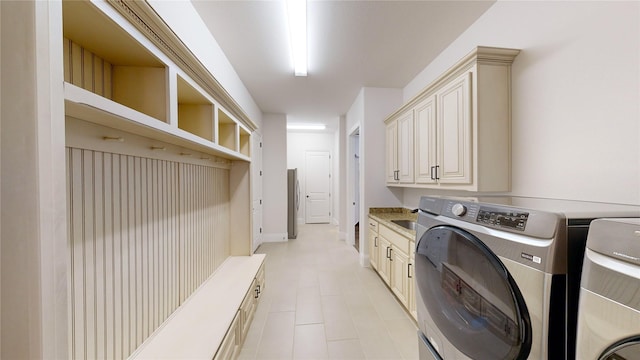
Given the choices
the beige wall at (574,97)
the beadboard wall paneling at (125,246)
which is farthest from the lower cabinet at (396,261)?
the beadboard wall paneling at (125,246)

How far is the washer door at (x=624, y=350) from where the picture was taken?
18.5 inches

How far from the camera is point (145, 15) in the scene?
851 mm

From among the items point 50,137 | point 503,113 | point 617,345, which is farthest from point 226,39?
point 617,345

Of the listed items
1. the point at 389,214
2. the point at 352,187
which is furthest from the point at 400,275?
the point at 352,187

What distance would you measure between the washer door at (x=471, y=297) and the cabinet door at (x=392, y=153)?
194 centimetres

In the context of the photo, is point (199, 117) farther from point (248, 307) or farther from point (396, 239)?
point (396, 239)

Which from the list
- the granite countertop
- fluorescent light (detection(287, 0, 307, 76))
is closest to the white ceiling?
fluorescent light (detection(287, 0, 307, 76))

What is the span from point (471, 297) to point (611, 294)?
1.59 feet

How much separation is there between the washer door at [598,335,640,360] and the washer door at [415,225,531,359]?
0.21 meters

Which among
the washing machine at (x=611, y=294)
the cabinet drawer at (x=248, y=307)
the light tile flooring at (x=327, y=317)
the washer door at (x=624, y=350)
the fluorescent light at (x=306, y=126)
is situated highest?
the fluorescent light at (x=306, y=126)

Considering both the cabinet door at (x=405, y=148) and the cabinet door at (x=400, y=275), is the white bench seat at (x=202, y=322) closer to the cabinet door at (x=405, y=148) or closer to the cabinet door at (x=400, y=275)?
the cabinet door at (x=400, y=275)

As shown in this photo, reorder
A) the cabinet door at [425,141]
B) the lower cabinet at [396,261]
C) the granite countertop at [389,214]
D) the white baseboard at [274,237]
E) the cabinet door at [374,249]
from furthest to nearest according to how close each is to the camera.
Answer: the white baseboard at [274,237]
the cabinet door at [374,249]
the granite countertop at [389,214]
the cabinet door at [425,141]
the lower cabinet at [396,261]

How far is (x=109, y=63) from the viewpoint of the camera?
40.3 inches

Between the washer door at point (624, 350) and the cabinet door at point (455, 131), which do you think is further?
the cabinet door at point (455, 131)
